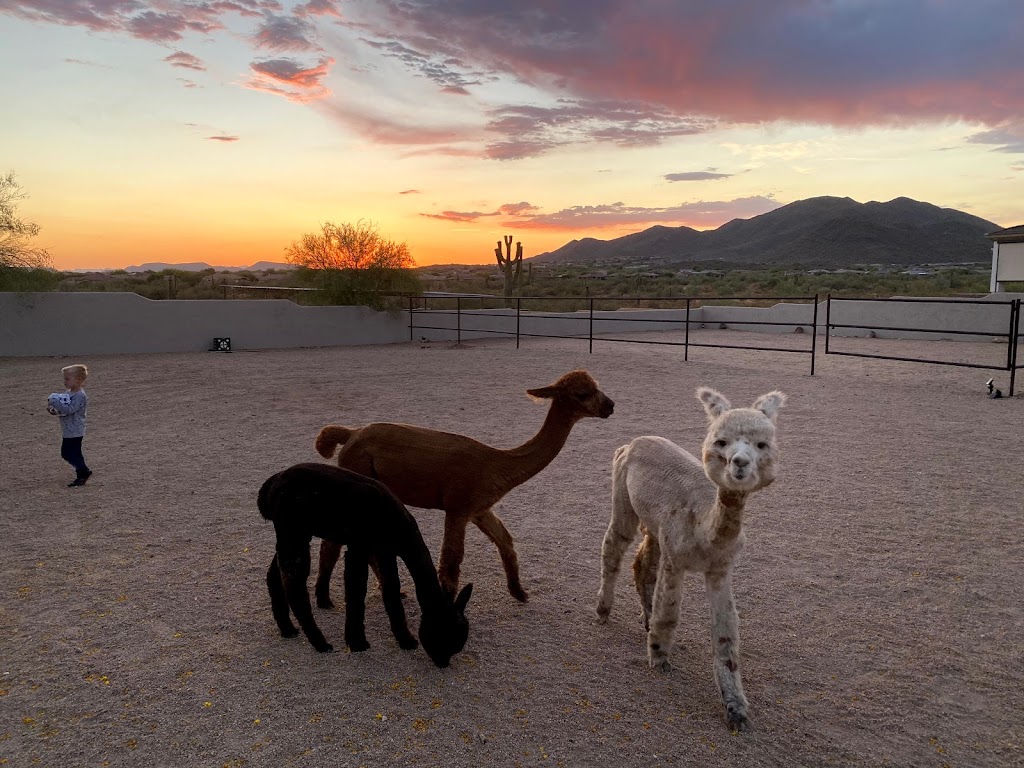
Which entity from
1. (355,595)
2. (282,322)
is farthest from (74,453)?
(282,322)

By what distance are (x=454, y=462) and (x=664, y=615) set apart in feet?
4.00

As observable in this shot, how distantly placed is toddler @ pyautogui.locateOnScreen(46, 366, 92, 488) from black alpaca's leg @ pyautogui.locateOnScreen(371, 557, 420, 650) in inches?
150

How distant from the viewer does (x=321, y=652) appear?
128 inches

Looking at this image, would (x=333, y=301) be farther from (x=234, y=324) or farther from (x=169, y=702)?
(x=169, y=702)

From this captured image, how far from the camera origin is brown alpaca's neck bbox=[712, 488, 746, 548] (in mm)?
2650

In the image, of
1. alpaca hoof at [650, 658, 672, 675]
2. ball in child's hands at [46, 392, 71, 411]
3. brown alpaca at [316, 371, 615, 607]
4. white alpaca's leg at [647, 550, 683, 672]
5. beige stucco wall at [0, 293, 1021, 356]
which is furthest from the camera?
beige stucco wall at [0, 293, 1021, 356]

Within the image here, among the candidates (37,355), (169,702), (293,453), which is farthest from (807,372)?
(37,355)

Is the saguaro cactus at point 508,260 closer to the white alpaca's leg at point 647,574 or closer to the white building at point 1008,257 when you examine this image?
the white building at point 1008,257

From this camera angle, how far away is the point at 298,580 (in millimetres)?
3219

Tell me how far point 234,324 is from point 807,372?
1313cm

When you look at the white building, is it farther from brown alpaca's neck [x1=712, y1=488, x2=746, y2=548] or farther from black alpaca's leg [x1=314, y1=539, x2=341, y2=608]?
black alpaca's leg [x1=314, y1=539, x2=341, y2=608]

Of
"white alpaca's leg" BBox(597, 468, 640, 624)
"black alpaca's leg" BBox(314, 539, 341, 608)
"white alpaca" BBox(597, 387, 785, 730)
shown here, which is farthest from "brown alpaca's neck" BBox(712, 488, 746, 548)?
"black alpaca's leg" BBox(314, 539, 341, 608)

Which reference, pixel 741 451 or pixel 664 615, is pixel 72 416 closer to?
pixel 664 615

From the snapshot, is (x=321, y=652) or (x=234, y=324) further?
(x=234, y=324)
